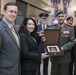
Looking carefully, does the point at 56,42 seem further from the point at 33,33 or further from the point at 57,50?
the point at 33,33

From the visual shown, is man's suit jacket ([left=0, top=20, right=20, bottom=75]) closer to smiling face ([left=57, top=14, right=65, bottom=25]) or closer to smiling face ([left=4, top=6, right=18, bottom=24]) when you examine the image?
smiling face ([left=4, top=6, right=18, bottom=24])

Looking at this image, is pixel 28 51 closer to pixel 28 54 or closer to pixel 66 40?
pixel 28 54

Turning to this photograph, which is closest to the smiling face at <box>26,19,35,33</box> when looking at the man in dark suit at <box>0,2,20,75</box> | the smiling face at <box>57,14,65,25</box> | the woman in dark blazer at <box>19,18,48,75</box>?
the woman in dark blazer at <box>19,18,48,75</box>

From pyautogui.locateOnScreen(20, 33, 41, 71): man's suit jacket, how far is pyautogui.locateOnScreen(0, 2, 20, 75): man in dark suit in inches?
8.8

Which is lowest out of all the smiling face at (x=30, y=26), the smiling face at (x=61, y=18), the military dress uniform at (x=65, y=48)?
the military dress uniform at (x=65, y=48)

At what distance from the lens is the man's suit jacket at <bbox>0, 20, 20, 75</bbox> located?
6.03 ft

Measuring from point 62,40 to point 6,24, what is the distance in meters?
1.29

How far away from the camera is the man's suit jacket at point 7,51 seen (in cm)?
184

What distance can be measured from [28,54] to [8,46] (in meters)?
0.43

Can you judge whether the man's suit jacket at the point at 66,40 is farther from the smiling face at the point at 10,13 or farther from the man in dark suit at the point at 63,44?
the smiling face at the point at 10,13

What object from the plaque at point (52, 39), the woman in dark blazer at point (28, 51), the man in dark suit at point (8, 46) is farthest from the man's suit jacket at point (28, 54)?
the plaque at point (52, 39)

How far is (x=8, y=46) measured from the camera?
1853mm

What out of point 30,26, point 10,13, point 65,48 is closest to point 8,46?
point 10,13

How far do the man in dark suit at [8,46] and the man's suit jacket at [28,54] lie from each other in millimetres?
222
